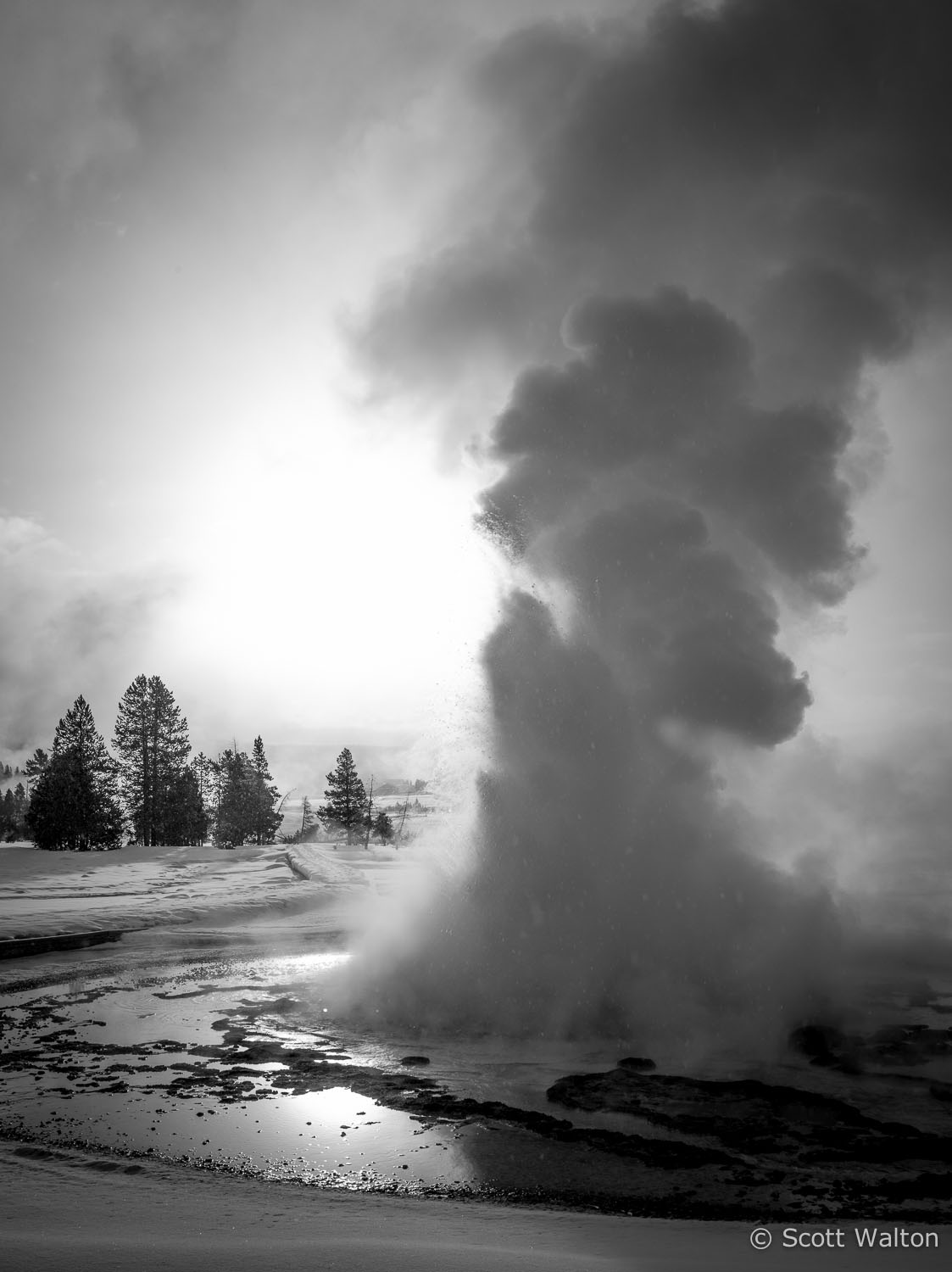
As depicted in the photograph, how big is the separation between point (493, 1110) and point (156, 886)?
94.7ft

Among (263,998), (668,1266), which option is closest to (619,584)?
(263,998)

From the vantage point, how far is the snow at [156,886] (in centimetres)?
2492

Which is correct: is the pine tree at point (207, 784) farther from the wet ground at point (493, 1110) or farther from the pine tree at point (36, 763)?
the wet ground at point (493, 1110)

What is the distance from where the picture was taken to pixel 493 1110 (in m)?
8.86

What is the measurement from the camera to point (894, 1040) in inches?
482

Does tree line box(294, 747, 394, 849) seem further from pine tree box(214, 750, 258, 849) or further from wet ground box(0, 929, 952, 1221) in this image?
wet ground box(0, 929, 952, 1221)

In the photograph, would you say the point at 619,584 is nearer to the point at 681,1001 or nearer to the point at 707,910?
the point at 707,910

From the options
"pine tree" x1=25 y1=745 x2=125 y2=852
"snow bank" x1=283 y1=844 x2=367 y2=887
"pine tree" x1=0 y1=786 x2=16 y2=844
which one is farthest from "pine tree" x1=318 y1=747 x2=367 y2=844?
"pine tree" x1=0 y1=786 x2=16 y2=844

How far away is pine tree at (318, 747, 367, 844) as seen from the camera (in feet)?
227

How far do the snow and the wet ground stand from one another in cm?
1167

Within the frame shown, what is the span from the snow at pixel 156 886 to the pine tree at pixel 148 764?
10.4 meters

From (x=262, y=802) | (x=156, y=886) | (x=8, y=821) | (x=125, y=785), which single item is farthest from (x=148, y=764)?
(x=8, y=821)

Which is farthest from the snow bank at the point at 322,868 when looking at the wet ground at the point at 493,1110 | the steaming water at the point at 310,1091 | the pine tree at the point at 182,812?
the wet ground at the point at 493,1110

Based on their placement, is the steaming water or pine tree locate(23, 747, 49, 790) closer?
the steaming water
